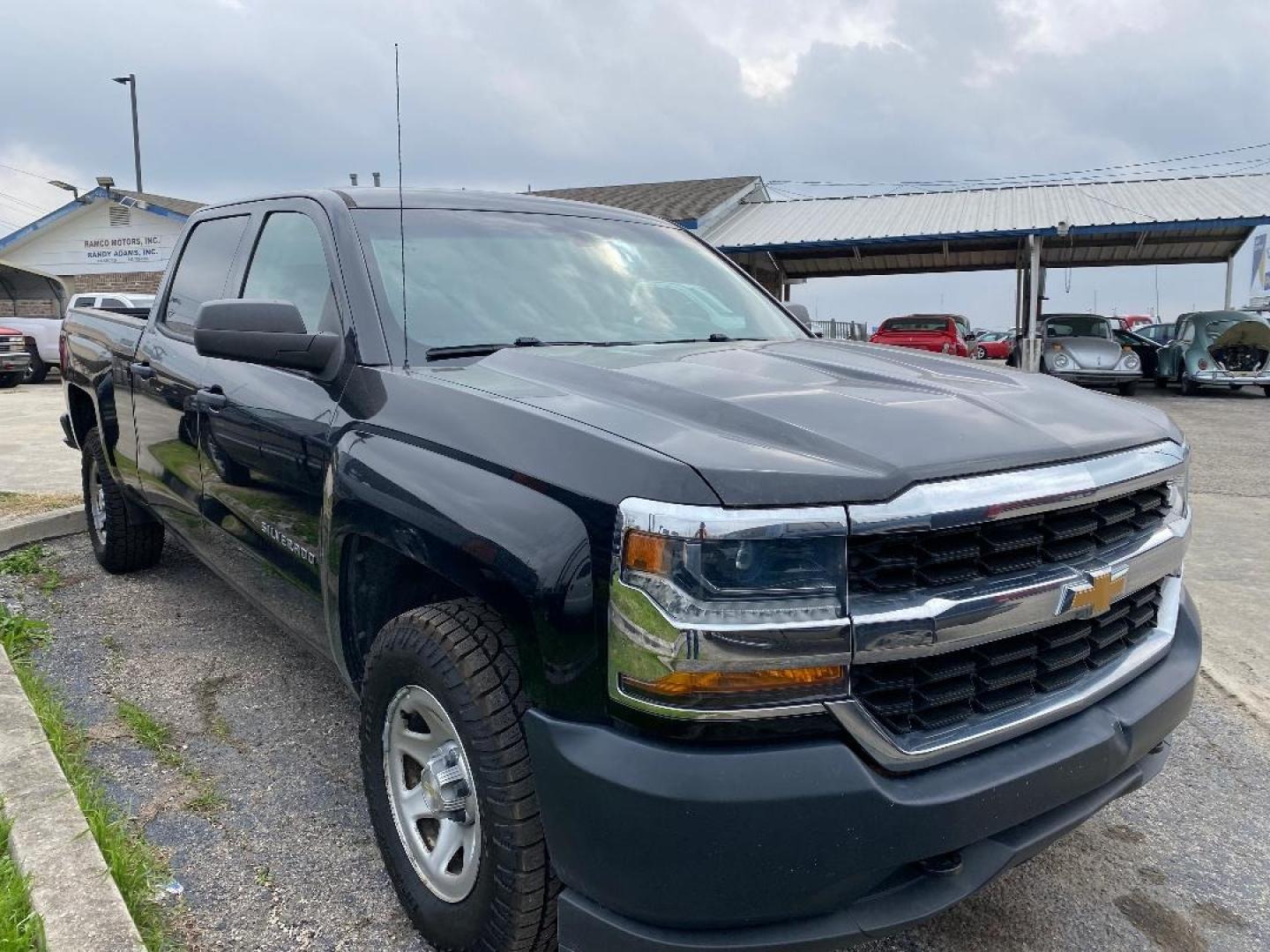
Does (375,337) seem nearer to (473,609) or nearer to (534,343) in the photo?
(534,343)

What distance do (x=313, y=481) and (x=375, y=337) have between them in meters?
0.42

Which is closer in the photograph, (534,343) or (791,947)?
(791,947)

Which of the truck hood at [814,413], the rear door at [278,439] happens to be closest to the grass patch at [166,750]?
the rear door at [278,439]

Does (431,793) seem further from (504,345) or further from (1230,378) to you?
(1230,378)

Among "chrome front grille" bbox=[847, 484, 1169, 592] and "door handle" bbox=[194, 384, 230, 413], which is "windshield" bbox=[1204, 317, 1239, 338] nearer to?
"chrome front grille" bbox=[847, 484, 1169, 592]

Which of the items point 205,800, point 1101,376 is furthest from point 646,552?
point 1101,376

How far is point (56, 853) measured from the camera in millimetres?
2387

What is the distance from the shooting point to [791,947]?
163 centimetres

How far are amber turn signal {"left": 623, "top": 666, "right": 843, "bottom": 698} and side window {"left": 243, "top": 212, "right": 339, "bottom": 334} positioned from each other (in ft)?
5.12

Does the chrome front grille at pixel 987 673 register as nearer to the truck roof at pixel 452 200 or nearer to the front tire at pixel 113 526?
the truck roof at pixel 452 200

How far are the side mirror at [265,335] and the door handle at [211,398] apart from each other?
24.8 inches

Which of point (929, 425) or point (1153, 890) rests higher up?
point (929, 425)

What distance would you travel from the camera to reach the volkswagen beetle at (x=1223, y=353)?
687 inches

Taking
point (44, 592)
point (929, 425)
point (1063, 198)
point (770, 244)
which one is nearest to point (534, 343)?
point (929, 425)
